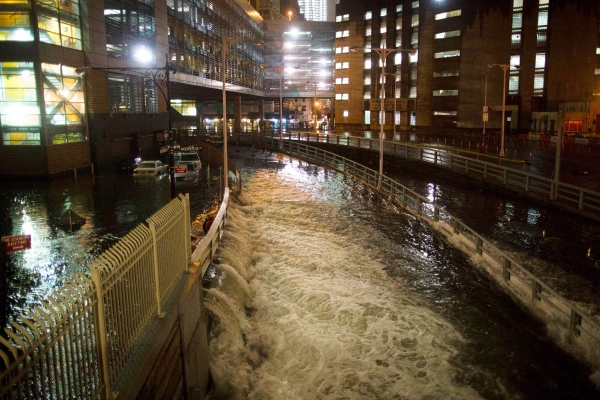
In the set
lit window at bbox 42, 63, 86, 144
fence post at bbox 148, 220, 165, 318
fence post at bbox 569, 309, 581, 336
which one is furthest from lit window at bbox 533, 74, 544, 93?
fence post at bbox 148, 220, 165, 318

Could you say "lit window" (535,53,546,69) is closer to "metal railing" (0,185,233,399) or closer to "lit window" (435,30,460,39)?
"lit window" (435,30,460,39)

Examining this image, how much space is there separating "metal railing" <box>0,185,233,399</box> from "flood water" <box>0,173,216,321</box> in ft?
5.79

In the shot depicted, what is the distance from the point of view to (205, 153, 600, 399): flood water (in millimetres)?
9609

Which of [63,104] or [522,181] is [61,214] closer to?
[63,104]

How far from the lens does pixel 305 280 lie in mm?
15016

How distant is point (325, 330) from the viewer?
11.9m

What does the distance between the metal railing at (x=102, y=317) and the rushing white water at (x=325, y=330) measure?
274cm

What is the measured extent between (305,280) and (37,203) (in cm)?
1728

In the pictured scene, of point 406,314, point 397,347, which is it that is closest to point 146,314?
point 397,347

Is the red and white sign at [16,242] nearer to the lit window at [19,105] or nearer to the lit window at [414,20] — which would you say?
the lit window at [19,105]

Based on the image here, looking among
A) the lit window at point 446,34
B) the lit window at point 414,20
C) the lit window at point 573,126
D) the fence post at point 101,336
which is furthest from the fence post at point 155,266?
the lit window at point 414,20

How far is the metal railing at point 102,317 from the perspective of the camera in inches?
146

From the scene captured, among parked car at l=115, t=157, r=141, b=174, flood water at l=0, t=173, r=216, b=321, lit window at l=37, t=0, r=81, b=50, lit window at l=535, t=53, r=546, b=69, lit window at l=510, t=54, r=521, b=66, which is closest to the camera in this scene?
flood water at l=0, t=173, r=216, b=321

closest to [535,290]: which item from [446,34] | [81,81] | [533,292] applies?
[533,292]
